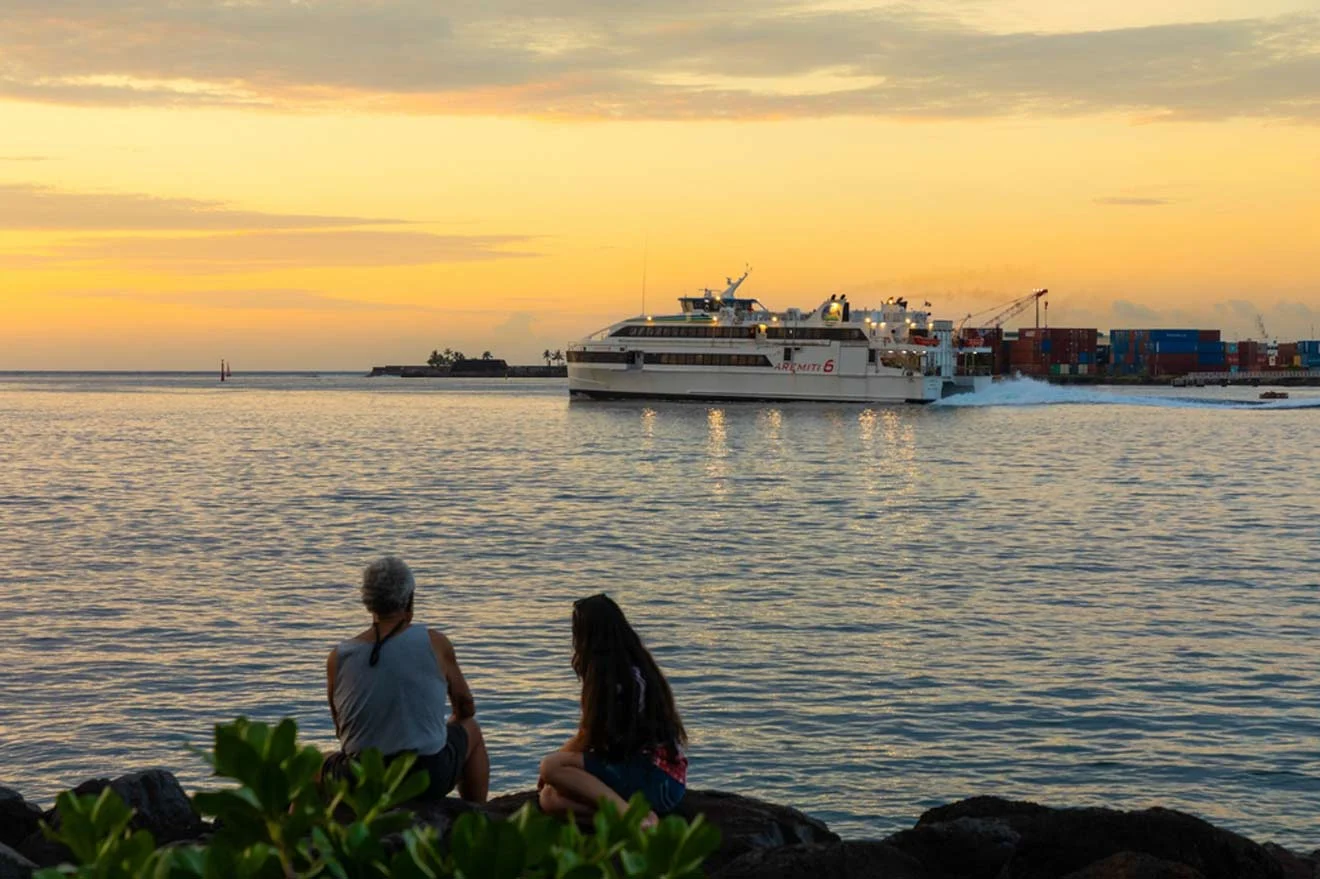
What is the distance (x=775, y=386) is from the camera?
9675cm

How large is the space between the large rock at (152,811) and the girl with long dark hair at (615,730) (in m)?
1.81

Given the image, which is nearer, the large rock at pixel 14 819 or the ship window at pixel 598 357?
the large rock at pixel 14 819

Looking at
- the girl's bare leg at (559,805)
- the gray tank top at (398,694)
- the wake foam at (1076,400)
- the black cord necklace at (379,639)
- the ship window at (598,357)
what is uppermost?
the ship window at (598,357)

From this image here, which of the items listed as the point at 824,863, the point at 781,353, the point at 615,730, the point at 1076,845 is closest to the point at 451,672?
the point at 615,730

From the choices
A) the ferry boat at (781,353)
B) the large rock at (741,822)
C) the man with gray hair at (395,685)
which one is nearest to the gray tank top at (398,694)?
the man with gray hair at (395,685)

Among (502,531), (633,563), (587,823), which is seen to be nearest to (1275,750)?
(587,823)

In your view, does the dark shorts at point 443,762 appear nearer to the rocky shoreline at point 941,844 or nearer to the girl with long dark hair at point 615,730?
the rocky shoreline at point 941,844

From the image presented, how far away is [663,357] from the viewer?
99.0 meters

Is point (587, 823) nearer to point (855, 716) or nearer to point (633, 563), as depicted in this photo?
point (855, 716)

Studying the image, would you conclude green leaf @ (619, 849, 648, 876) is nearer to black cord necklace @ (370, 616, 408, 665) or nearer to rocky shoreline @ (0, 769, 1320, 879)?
rocky shoreline @ (0, 769, 1320, 879)

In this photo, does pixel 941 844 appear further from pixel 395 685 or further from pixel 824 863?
pixel 395 685

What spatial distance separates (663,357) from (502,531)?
2813 inches

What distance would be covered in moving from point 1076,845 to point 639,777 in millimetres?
1819

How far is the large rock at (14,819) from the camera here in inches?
281
